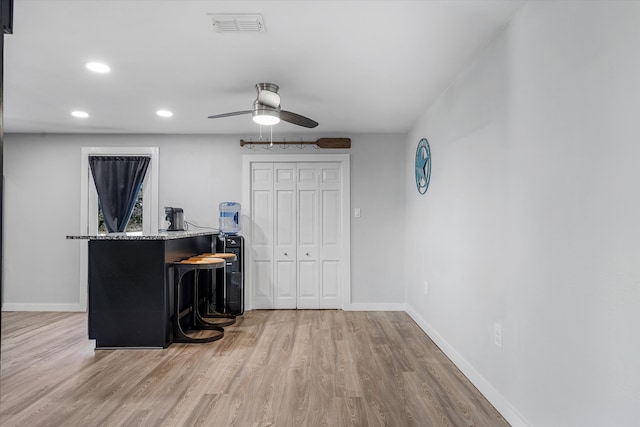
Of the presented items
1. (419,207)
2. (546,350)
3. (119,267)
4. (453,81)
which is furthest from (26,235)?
(546,350)

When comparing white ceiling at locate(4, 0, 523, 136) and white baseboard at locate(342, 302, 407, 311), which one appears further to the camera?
white baseboard at locate(342, 302, 407, 311)

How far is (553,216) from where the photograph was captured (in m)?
2.00

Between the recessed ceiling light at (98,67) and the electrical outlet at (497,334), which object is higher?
the recessed ceiling light at (98,67)

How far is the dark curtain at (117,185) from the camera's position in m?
5.46

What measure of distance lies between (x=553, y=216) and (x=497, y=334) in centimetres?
96

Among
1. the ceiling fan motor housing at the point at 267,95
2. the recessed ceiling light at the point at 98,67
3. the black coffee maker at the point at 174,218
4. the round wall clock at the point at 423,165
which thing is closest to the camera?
the recessed ceiling light at the point at 98,67

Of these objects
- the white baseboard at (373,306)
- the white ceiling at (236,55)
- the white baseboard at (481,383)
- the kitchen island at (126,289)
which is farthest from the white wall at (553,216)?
the kitchen island at (126,289)

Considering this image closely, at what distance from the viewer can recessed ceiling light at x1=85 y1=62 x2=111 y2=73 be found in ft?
10.3

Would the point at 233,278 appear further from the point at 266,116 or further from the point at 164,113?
the point at 266,116

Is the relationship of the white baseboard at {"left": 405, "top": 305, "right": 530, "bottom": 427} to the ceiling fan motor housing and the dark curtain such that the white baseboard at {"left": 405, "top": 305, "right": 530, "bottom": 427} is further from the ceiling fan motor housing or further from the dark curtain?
the dark curtain

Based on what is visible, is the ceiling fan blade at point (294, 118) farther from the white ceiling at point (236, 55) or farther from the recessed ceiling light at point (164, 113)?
the recessed ceiling light at point (164, 113)

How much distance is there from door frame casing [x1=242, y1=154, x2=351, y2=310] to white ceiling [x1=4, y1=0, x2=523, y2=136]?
921 millimetres

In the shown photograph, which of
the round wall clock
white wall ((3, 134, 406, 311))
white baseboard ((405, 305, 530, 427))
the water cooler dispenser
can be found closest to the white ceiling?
the round wall clock

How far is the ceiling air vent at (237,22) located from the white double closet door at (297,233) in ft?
9.73
